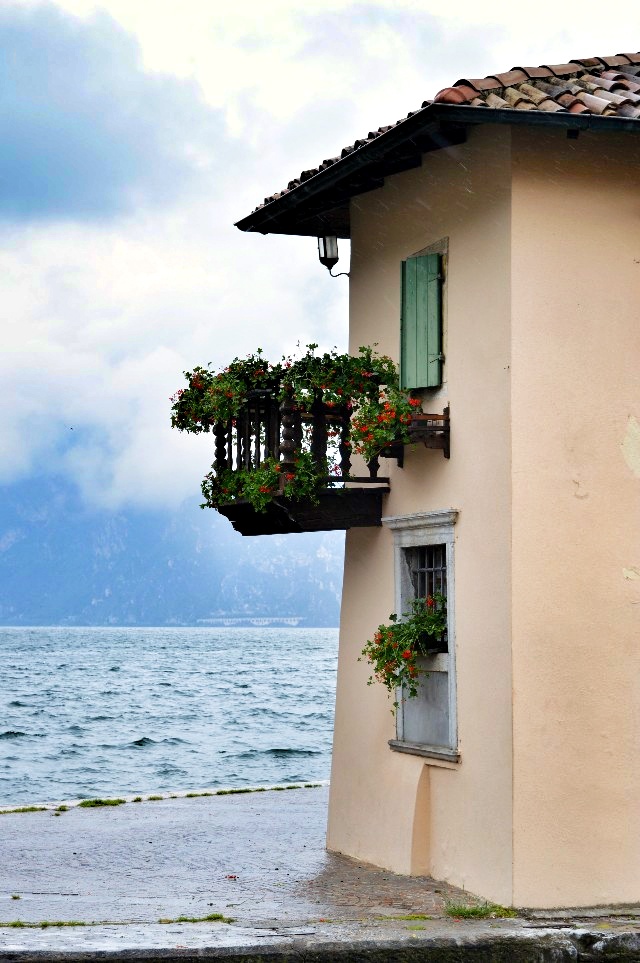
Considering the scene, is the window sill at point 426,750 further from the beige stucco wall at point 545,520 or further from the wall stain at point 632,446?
the wall stain at point 632,446

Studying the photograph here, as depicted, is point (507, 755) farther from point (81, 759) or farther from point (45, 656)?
point (45, 656)

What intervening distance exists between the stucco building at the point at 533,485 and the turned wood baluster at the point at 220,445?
6.62 feet

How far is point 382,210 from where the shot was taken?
13164 millimetres

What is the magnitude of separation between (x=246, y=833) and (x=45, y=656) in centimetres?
10315

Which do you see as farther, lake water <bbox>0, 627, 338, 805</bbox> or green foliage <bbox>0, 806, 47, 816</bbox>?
lake water <bbox>0, 627, 338, 805</bbox>

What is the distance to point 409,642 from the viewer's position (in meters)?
11.7

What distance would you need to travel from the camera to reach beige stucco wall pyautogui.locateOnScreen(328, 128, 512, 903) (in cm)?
1073

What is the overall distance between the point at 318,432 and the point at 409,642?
1.96 meters

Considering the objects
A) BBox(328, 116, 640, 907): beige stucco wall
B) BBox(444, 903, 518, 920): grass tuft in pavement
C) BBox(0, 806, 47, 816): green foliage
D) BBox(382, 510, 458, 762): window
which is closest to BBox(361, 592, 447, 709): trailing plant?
BBox(382, 510, 458, 762): window

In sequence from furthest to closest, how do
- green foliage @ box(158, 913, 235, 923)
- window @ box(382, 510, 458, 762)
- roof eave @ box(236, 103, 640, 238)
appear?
window @ box(382, 510, 458, 762)
roof eave @ box(236, 103, 640, 238)
green foliage @ box(158, 913, 235, 923)

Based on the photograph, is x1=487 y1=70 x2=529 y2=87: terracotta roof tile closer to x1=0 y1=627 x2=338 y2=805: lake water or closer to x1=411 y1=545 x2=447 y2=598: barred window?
x1=411 y1=545 x2=447 y2=598: barred window

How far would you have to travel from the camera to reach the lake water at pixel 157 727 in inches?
1328

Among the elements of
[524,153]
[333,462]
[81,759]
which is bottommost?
[81,759]

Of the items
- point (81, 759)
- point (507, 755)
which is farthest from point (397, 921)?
point (81, 759)
